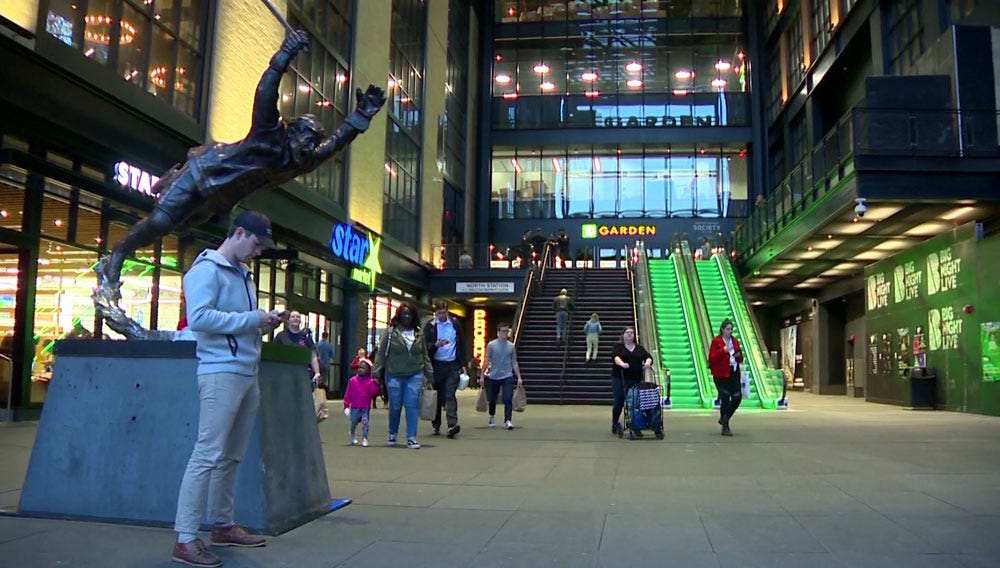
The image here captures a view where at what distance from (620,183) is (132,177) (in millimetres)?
30620

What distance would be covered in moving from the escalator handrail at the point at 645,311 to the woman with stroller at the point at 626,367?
653 cm

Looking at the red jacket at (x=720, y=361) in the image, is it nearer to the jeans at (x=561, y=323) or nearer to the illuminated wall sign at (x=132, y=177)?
the illuminated wall sign at (x=132, y=177)

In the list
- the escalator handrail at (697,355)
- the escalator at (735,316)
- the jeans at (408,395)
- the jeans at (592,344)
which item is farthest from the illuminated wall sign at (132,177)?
the escalator at (735,316)

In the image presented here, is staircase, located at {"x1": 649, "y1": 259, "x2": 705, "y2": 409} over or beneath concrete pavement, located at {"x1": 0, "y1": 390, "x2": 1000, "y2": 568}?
over

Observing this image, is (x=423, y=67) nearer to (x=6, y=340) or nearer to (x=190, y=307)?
(x=6, y=340)

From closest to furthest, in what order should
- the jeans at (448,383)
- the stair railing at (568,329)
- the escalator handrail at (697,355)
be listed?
the jeans at (448,383), the escalator handrail at (697,355), the stair railing at (568,329)

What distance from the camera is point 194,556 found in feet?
13.3

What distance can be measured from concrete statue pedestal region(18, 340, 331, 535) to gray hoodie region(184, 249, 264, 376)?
0.89 meters

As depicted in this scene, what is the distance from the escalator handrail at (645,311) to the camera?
20.8m

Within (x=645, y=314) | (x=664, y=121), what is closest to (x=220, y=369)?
(x=645, y=314)

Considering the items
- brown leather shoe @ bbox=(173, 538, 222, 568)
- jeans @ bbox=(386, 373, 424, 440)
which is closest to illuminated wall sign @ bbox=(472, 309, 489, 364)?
jeans @ bbox=(386, 373, 424, 440)

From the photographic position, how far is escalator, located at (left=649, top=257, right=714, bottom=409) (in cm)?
1938

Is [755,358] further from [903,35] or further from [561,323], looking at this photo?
[903,35]

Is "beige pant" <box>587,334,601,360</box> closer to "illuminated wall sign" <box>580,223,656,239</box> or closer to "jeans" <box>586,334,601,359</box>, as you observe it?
"jeans" <box>586,334,601,359</box>
